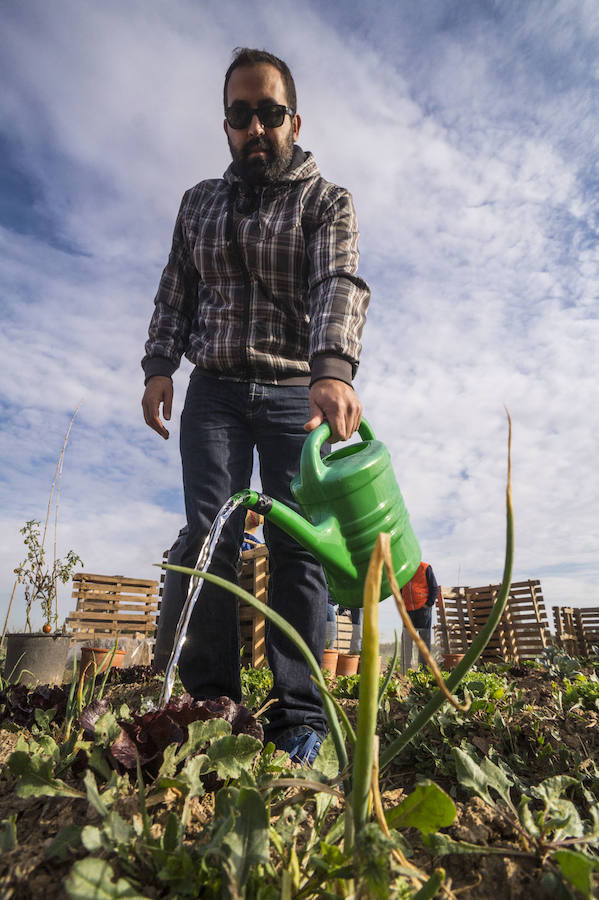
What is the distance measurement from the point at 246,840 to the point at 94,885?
165 millimetres

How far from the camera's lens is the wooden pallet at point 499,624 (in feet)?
34.6

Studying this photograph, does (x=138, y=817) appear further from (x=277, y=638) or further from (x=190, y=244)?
(x=190, y=244)

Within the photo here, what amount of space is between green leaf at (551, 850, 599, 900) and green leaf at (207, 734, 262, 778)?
46 cm

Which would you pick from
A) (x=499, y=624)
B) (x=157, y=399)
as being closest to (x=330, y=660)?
(x=157, y=399)

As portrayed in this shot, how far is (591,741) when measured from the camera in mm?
1640

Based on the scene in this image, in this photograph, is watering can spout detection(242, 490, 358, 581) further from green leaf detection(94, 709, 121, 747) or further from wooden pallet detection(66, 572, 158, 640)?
wooden pallet detection(66, 572, 158, 640)

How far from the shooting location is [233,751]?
0.90 metres

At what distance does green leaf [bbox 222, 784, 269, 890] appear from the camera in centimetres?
60

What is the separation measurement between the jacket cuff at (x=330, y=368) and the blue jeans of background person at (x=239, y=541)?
289mm

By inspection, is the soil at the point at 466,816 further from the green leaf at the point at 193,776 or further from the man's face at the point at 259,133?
the man's face at the point at 259,133

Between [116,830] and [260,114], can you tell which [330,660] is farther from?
[116,830]

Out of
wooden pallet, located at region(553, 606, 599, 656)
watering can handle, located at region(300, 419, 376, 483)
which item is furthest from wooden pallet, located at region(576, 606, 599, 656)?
watering can handle, located at region(300, 419, 376, 483)

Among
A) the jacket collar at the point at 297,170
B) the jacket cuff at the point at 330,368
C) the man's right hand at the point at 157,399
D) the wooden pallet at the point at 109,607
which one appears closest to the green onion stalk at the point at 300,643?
the jacket cuff at the point at 330,368

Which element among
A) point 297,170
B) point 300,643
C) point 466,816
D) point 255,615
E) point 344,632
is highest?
point 297,170
